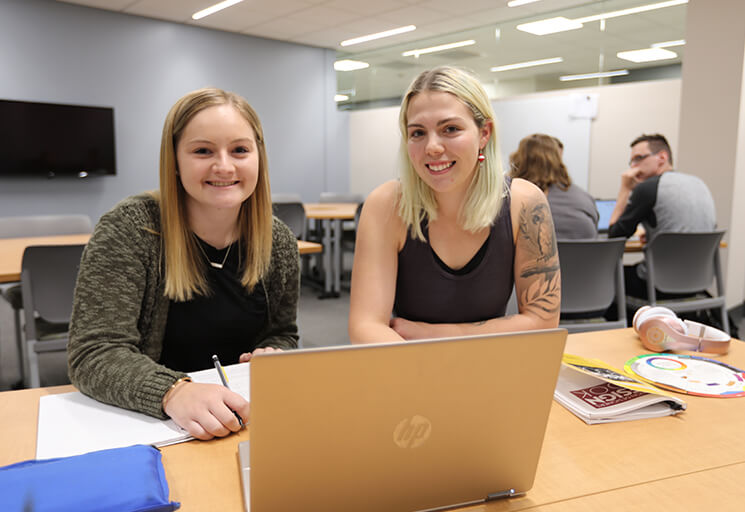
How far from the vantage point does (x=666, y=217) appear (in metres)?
2.96

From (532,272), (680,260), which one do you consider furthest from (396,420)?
(680,260)

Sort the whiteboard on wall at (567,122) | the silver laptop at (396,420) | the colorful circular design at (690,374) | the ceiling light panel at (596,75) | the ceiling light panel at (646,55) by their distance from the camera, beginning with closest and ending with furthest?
the silver laptop at (396,420) → the colorful circular design at (690,374) → the ceiling light panel at (646,55) → the ceiling light panel at (596,75) → the whiteboard on wall at (567,122)

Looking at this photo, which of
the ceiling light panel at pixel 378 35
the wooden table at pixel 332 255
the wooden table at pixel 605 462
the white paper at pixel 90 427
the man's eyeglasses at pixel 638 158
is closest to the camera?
the wooden table at pixel 605 462

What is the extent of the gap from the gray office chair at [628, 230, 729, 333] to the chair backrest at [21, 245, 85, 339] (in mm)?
2638

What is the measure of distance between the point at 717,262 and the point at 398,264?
7.71 ft

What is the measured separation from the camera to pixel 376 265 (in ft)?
4.64

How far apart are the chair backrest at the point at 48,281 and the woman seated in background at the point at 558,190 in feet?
7.04

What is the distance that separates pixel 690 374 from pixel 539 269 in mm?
435

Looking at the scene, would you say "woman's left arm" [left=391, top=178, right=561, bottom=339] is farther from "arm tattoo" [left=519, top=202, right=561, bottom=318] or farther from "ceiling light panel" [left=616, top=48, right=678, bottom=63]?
"ceiling light panel" [left=616, top=48, right=678, bottom=63]

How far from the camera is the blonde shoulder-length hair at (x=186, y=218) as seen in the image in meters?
1.21

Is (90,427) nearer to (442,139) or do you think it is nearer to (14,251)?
(442,139)

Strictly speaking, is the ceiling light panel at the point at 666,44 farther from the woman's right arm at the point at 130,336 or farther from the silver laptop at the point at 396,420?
the silver laptop at the point at 396,420

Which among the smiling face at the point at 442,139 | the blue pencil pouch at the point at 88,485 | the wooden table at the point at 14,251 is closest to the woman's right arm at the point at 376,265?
the smiling face at the point at 442,139

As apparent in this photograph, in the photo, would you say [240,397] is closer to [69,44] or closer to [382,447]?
[382,447]
